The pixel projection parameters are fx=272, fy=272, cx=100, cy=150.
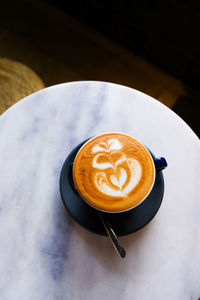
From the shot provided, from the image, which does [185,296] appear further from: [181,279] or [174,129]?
[174,129]

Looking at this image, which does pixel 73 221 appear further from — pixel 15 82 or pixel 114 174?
pixel 15 82

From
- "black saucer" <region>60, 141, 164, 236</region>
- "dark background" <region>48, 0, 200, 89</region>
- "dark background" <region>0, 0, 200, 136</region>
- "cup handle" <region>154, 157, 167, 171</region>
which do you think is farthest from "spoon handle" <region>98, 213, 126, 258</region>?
"dark background" <region>48, 0, 200, 89</region>

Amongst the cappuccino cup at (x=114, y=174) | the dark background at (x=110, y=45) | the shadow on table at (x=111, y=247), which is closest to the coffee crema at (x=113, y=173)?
the cappuccino cup at (x=114, y=174)

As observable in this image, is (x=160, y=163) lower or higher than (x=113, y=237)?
higher

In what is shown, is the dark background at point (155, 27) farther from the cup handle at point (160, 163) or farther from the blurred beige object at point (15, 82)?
the cup handle at point (160, 163)

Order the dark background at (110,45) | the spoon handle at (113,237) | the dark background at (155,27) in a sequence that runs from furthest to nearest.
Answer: the dark background at (110,45) < the dark background at (155,27) < the spoon handle at (113,237)

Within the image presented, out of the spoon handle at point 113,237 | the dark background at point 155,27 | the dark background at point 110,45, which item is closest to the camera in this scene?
the spoon handle at point 113,237

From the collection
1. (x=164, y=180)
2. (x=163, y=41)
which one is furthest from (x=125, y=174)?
(x=163, y=41)

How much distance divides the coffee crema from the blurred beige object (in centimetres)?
81

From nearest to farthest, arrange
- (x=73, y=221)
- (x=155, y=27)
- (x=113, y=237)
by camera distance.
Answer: (x=113, y=237) → (x=73, y=221) → (x=155, y=27)

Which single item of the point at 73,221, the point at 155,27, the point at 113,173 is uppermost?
the point at 155,27

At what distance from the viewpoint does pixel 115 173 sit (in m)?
0.56

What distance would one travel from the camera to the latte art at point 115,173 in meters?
0.55

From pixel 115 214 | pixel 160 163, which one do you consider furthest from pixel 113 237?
pixel 160 163
